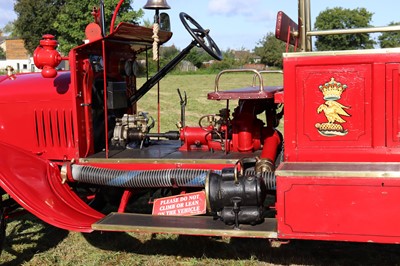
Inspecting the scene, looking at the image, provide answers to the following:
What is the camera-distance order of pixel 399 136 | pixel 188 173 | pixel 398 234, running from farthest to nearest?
pixel 188 173
pixel 399 136
pixel 398 234

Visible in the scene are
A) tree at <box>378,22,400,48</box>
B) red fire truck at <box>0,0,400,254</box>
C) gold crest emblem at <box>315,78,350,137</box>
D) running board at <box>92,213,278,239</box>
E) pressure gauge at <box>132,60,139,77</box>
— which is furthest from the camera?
pressure gauge at <box>132,60,139,77</box>

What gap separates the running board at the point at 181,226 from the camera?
358 centimetres

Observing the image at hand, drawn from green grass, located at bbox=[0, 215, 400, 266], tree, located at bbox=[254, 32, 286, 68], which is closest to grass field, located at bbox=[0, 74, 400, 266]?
green grass, located at bbox=[0, 215, 400, 266]

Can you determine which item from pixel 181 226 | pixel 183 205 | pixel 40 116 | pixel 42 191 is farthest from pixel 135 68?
pixel 181 226

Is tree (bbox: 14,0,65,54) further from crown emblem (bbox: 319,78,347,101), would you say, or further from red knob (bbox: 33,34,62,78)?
crown emblem (bbox: 319,78,347,101)

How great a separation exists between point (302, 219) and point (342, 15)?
8754 millimetres

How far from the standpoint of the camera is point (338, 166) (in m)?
3.39

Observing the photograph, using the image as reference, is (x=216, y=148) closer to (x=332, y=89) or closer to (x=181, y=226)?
(x=181, y=226)

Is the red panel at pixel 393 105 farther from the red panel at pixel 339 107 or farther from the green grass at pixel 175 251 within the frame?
the green grass at pixel 175 251

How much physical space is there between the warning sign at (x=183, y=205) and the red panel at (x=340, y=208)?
76 cm

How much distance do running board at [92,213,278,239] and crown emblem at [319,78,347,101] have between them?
0.99 meters

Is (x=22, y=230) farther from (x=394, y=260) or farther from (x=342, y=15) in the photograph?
(x=342, y=15)

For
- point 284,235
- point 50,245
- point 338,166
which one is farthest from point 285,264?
point 50,245

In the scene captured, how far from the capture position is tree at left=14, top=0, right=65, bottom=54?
47.6 meters
